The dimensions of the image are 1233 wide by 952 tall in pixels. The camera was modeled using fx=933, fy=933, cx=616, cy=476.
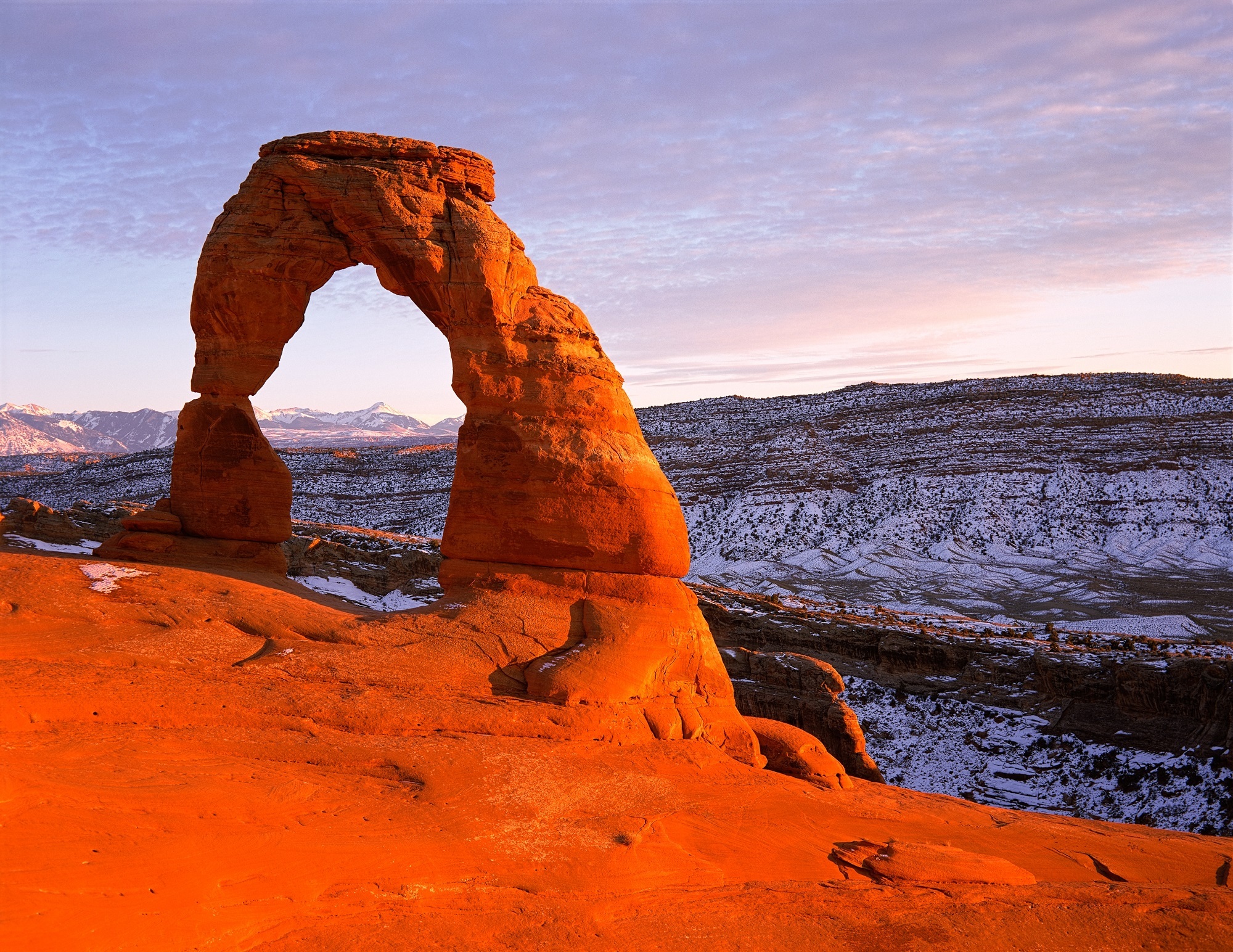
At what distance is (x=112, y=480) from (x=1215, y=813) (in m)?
67.5

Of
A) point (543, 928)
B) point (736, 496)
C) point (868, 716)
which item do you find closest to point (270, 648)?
point (543, 928)

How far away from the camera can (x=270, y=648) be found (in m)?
11.1

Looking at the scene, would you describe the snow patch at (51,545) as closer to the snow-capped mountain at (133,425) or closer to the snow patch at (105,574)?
the snow patch at (105,574)

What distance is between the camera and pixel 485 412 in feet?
46.7

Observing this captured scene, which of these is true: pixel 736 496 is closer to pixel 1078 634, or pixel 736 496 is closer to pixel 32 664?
pixel 1078 634

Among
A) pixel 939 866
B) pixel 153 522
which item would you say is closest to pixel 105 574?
pixel 153 522

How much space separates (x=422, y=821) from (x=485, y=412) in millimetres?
6995

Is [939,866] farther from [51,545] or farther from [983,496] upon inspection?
[983,496]

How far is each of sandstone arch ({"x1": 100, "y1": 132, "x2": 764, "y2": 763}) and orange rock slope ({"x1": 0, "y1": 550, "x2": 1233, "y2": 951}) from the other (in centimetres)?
81

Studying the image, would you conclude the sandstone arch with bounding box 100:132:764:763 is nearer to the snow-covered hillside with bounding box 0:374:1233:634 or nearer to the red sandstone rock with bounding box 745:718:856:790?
the red sandstone rock with bounding box 745:718:856:790

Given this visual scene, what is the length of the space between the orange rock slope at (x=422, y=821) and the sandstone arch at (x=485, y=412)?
32.0 inches

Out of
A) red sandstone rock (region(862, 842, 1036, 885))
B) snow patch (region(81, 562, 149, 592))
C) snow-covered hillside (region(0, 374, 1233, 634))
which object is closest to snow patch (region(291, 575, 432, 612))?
snow patch (region(81, 562, 149, 592))

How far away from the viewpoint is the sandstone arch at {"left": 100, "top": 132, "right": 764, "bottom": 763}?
13734 mm

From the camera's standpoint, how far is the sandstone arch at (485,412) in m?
13.7
